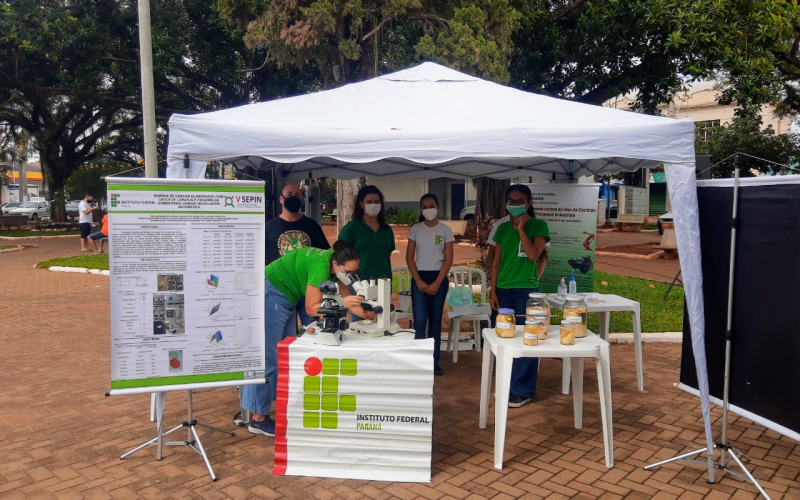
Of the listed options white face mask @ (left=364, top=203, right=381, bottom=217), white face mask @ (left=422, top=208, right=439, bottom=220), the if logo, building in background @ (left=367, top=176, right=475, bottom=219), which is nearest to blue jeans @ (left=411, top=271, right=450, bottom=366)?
white face mask @ (left=422, top=208, right=439, bottom=220)

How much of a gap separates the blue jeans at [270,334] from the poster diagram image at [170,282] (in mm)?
622

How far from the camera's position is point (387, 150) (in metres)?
3.93

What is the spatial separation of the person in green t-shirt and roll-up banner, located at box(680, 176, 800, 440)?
7.33ft

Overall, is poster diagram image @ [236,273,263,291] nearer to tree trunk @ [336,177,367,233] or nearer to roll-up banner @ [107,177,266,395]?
roll-up banner @ [107,177,266,395]

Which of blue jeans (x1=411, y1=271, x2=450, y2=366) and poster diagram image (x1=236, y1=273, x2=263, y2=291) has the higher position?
poster diagram image (x1=236, y1=273, x2=263, y2=291)

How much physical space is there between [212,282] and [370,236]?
1.80 metres

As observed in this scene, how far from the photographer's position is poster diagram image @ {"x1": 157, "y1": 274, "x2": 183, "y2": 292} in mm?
3643

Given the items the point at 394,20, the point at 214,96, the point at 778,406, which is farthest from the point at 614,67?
the point at 214,96

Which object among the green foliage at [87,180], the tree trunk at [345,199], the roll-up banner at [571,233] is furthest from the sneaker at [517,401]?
the green foliage at [87,180]

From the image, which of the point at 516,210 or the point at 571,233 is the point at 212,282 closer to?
the point at 516,210

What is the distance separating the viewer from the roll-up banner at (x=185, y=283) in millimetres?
3549

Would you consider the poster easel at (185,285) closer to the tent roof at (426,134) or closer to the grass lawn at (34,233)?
the tent roof at (426,134)

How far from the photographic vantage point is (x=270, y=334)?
13.8 ft

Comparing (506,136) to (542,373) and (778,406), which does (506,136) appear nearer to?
(778,406)
